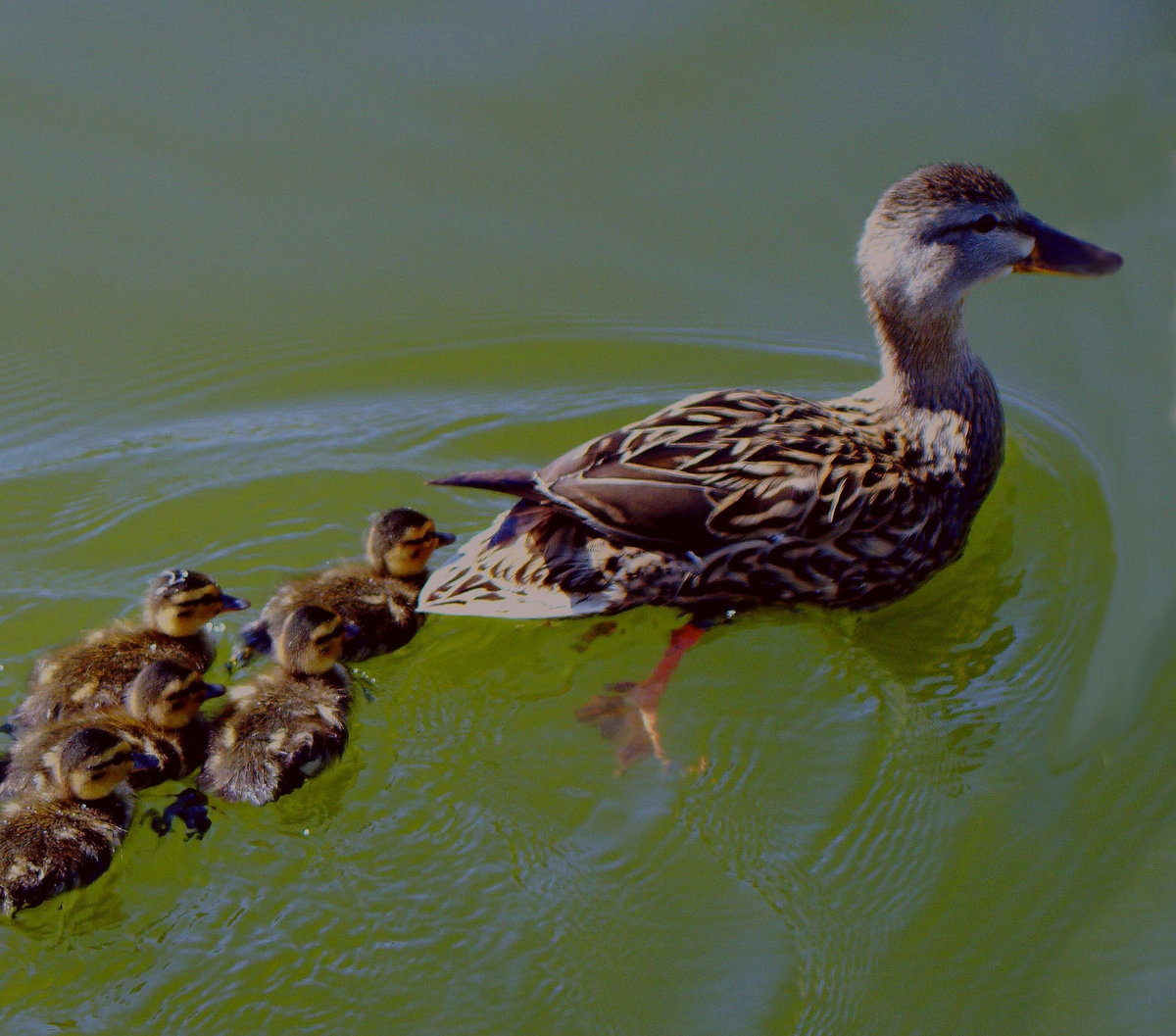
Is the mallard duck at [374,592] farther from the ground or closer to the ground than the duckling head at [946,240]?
closer to the ground

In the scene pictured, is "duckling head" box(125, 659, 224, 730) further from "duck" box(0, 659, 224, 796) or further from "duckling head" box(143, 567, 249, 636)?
"duckling head" box(143, 567, 249, 636)

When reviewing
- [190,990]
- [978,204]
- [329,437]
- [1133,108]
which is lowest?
[190,990]

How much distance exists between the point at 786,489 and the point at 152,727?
162 cm

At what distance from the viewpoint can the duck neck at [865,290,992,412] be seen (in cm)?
398

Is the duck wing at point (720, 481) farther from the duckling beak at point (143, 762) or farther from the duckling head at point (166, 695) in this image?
the duckling beak at point (143, 762)

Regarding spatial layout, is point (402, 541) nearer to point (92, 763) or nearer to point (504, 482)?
point (504, 482)

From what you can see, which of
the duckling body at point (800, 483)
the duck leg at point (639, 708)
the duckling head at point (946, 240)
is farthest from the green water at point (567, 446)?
the duckling head at point (946, 240)

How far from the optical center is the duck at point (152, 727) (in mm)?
3162

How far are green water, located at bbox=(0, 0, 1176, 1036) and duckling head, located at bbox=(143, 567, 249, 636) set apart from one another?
8.8 inches

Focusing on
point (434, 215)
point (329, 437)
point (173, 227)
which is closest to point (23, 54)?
point (173, 227)

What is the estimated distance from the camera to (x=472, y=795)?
3.14 m

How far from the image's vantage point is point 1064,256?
13.3 ft

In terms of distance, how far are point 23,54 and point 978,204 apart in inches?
138

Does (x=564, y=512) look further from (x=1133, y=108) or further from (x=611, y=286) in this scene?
(x=1133, y=108)
